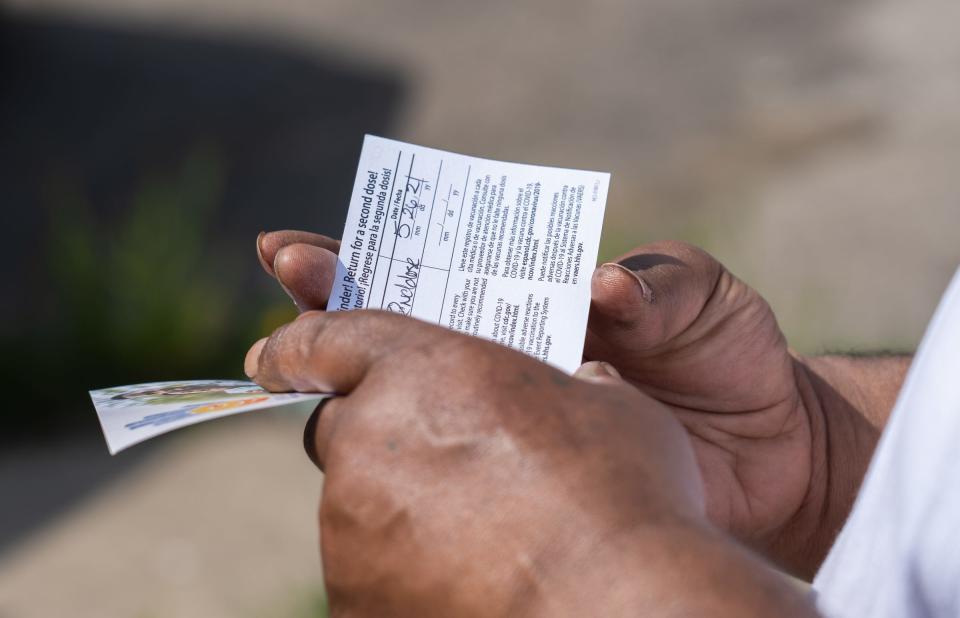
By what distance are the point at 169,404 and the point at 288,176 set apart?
3.61m

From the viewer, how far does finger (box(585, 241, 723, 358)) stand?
1283 mm

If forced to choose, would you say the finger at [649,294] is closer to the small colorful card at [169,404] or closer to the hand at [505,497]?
the hand at [505,497]

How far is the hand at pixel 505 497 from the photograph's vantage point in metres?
0.79

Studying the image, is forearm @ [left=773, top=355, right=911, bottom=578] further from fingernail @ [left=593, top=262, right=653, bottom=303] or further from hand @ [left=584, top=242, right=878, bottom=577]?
fingernail @ [left=593, top=262, right=653, bottom=303]

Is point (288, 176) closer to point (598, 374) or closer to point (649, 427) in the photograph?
point (598, 374)

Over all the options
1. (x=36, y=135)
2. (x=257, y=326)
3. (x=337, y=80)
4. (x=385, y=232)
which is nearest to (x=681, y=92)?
(x=337, y=80)

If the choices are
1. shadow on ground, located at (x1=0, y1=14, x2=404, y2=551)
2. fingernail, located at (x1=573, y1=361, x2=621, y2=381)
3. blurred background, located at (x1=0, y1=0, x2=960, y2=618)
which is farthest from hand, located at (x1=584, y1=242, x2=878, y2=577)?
shadow on ground, located at (x1=0, y1=14, x2=404, y2=551)

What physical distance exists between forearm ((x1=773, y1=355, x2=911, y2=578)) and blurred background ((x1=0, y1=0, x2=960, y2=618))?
56.9 inches

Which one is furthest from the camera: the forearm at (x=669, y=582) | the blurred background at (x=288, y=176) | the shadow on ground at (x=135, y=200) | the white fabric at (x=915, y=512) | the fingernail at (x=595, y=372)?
the shadow on ground at (x=135, y=200)

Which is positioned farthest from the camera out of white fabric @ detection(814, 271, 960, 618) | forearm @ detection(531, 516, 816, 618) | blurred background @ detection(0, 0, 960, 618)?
blurred background @ detection(0, 0, 960, 618)

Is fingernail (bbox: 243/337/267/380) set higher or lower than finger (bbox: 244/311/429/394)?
lower

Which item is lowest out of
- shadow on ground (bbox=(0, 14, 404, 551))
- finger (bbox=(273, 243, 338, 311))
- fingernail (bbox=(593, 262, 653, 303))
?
shadow on ground (bbox=(0, 14, 404, 551))

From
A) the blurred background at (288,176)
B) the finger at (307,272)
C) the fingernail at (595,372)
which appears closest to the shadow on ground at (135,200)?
the blurred background at (288,176)
